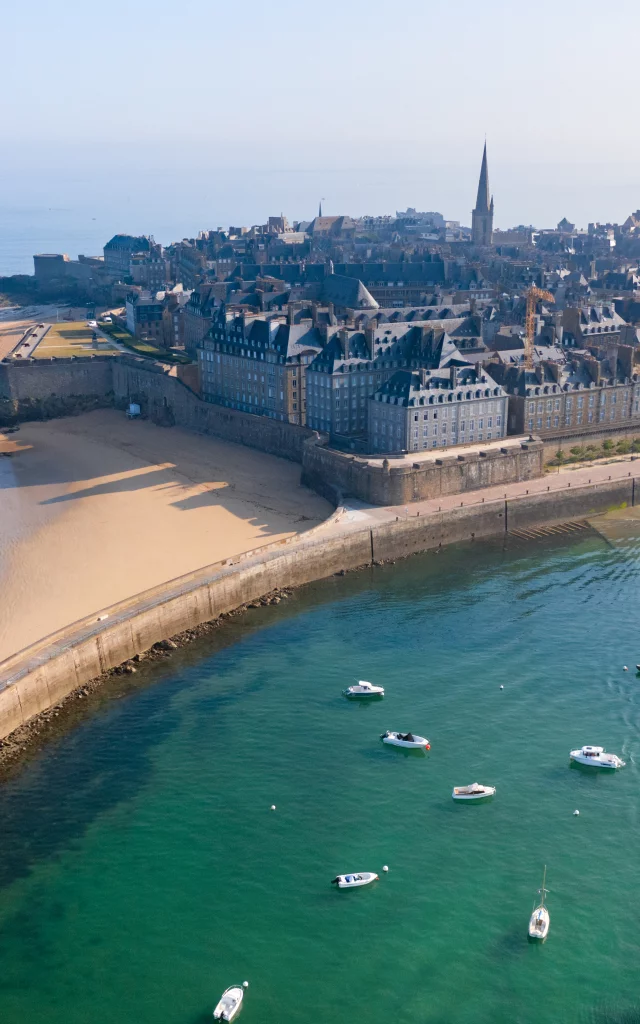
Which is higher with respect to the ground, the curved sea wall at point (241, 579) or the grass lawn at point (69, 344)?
the grass lawn at point (69, 344)

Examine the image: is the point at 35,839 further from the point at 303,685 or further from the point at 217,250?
the point at 217,250

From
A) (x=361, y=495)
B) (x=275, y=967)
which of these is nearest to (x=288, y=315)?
(x=361, y=495)

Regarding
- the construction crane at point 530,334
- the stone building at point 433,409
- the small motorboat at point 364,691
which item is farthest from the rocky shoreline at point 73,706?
the construction crane at point 530,334

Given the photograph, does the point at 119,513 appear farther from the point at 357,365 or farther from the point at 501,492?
the point at 501,492

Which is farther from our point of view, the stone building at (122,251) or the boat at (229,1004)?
the stone building at (122,251)

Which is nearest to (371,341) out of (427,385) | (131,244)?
(427,385)

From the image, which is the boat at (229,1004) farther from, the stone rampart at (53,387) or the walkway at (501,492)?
the stone rampart at (53,387)
